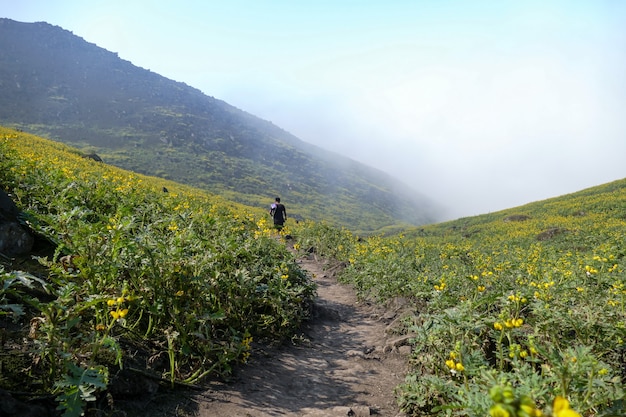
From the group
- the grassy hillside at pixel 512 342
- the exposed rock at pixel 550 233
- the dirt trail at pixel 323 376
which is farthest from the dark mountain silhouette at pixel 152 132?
the grassy hillside at pixel 512 342

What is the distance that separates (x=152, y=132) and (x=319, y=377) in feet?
507

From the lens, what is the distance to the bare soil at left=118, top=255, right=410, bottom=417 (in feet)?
12.4

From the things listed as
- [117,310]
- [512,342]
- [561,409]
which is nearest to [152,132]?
[117,310]

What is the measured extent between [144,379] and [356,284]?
7.03 metres

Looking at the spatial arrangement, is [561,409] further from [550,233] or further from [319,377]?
[550,233]

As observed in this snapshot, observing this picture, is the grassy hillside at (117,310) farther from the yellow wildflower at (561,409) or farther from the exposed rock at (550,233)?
the exposed rock at (550,233)

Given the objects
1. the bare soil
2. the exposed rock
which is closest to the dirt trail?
the bare soil

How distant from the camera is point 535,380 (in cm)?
274

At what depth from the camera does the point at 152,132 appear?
468ft

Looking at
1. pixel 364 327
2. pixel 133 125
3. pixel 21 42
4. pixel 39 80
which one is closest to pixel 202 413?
pixel 364 327

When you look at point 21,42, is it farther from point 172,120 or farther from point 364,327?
point 364,327

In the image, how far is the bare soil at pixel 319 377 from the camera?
12.4 ft

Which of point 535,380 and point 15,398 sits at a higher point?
point 535,380

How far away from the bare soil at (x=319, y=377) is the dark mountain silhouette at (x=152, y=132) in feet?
265
